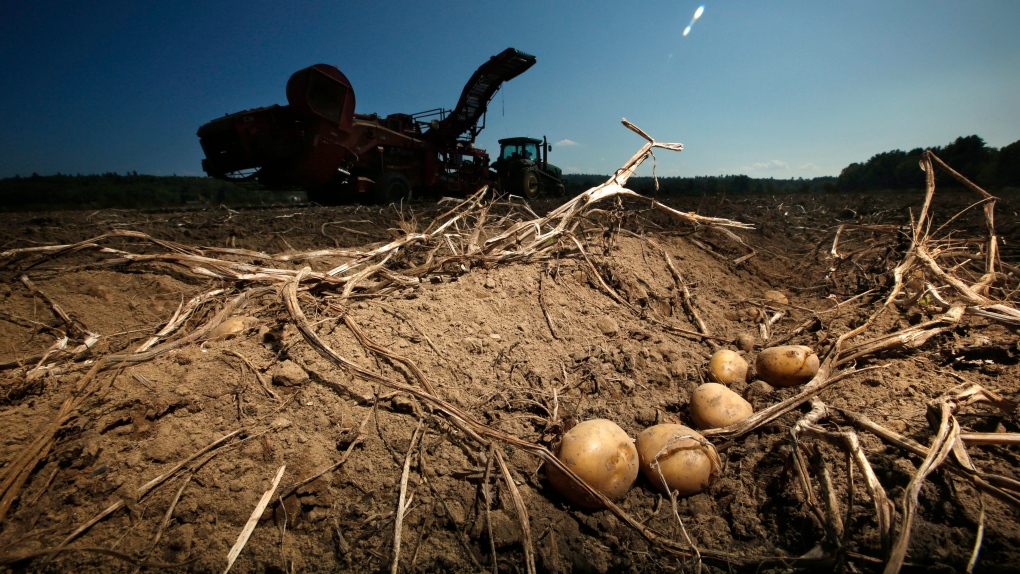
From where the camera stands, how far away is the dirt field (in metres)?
1.25

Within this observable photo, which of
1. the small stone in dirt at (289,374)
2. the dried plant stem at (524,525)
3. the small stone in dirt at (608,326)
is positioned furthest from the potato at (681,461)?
the small stone in dirt at (289,374)

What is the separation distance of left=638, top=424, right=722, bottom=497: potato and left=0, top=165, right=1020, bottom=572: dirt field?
78 millimetres

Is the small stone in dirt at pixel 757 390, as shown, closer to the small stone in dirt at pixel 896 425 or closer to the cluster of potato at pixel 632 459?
the cluster of potato at pixel 632 459

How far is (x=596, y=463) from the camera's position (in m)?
1.49

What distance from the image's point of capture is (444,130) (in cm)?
1289

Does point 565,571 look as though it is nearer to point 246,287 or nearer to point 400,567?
point 400,567

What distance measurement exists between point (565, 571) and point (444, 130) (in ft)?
42.9

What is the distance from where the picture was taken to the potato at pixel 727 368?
7.24 feet

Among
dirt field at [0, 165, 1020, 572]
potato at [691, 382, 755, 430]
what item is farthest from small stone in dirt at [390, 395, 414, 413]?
potato at [691, 382, 755, 430]

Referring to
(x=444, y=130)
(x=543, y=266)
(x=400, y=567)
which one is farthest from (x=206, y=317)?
(x=444, y=130)

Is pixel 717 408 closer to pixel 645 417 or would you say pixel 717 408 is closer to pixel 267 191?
pixel 645 417

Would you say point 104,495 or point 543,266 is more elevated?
point 543,266

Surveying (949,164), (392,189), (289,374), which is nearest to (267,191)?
(392,189)

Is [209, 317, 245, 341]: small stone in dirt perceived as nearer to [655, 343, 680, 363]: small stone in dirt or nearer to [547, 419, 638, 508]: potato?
[547, 419, 638, 508]: potato
